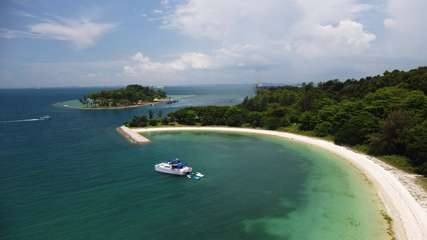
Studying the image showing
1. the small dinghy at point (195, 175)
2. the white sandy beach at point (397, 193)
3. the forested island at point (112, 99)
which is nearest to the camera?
the white sandy beach at point (397, 193)

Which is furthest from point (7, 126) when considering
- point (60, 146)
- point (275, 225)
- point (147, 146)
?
point (275, 225)

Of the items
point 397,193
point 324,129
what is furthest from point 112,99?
point 397,193

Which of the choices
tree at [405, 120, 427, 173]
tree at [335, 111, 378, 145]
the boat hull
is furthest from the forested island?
tree at [405, 120, 427, 173]

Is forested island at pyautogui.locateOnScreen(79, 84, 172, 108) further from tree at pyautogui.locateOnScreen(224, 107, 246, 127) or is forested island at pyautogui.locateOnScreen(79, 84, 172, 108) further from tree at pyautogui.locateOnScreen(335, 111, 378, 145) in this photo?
tree at pyautogui.locateOnScreen(335, 111, 378, 145)

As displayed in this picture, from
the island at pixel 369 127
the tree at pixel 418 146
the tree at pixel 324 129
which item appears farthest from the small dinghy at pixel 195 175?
the tree at pixel 324 129

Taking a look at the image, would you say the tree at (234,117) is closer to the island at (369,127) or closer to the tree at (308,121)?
the island at (369,127)

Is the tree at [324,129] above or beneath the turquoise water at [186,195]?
above
